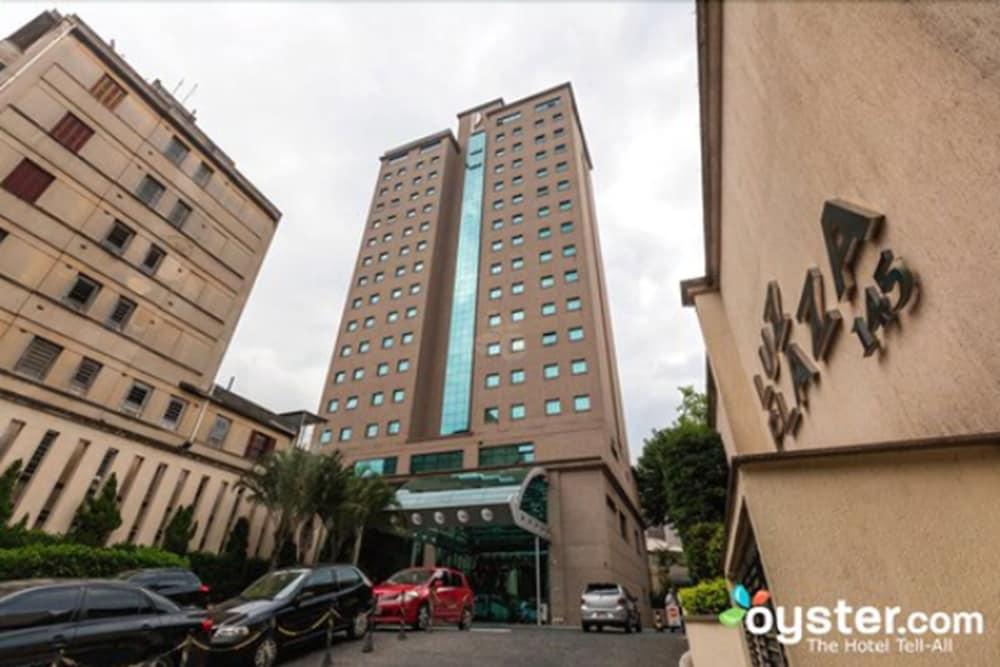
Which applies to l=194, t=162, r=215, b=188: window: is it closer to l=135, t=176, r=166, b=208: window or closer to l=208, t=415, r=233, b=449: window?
l=135, t=176, r=166, b=208: window

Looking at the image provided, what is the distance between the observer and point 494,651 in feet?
30.7

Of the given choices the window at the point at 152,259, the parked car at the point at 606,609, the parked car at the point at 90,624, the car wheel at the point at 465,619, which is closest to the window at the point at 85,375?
the window at the point at 152,259

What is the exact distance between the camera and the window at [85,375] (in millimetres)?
17453

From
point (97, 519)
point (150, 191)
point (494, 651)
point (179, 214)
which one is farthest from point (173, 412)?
point (494, 651)

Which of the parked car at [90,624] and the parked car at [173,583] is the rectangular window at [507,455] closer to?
the parked car at [173,583]

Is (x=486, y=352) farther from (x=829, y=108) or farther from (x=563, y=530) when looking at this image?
(x=829, y=108)

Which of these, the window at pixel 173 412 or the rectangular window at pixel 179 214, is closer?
the window at pixel 173 412

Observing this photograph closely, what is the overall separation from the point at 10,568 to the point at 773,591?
59.9 feet

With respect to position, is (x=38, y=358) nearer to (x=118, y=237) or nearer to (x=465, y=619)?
(x=118, y=237)

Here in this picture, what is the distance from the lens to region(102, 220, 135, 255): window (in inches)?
776

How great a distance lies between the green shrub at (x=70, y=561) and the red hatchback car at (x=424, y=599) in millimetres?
9084

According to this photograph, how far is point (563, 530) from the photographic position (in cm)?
2366

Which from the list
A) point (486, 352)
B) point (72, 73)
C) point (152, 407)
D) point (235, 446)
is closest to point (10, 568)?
point (152, 407)

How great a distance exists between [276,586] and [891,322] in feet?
35.6
